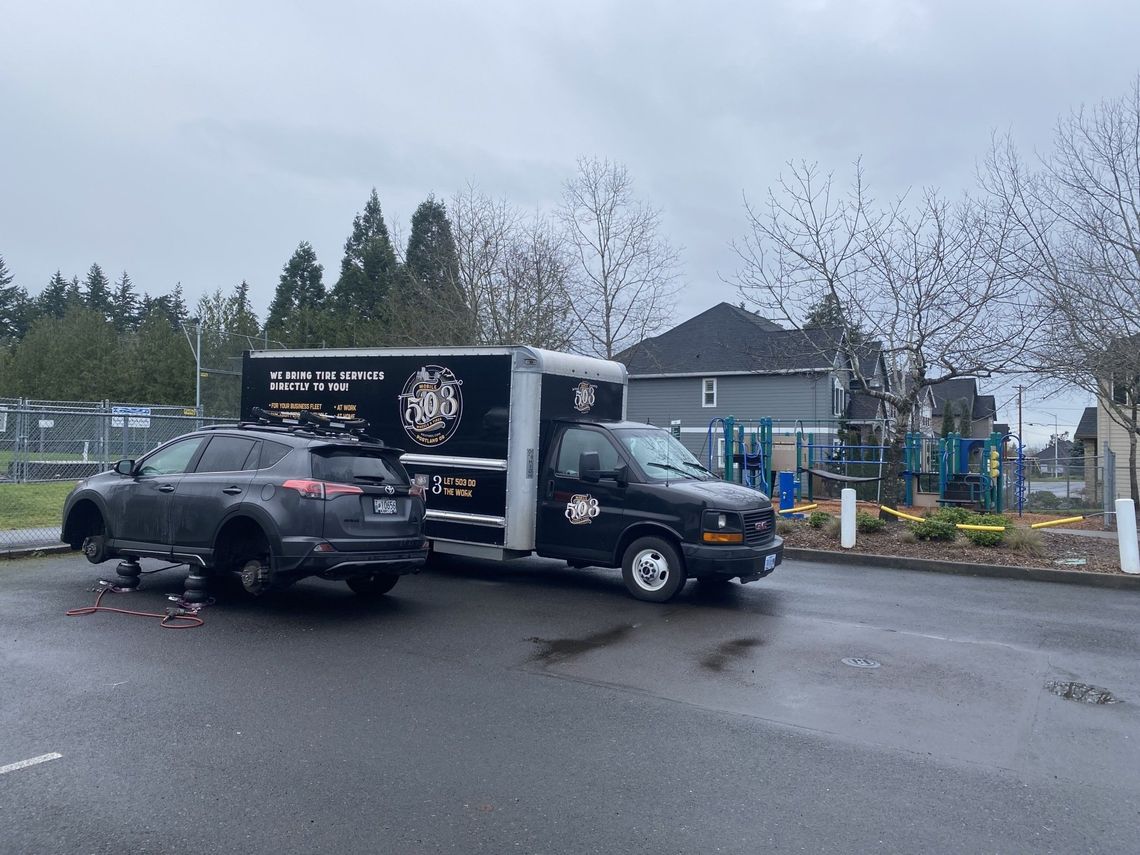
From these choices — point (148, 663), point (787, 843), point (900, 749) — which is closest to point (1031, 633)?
point (900, 749)

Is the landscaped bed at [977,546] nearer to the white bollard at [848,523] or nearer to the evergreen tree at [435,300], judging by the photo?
the white bollard at [848,523]

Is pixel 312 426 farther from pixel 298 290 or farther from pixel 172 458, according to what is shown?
pixel 298 290

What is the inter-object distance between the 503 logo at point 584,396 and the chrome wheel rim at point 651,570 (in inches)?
89.8

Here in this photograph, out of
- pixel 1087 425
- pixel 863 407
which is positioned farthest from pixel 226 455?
pixel 1087 425

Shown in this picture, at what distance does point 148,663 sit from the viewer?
708 centimetres

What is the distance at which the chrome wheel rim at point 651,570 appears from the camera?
9945mm

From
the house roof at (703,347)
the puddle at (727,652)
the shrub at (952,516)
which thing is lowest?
the puddle at (727,652)

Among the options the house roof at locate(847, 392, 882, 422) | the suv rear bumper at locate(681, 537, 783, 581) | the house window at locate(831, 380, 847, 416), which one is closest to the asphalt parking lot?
the suv rear bumper at locate(681, 537, 783, 581)

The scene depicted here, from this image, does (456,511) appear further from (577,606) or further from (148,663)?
(148,663)

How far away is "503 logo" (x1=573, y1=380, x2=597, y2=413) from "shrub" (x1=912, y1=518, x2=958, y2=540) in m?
6.16

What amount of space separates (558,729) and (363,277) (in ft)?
164

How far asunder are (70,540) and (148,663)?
422 centimetres

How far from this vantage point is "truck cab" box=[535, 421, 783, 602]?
383 inches

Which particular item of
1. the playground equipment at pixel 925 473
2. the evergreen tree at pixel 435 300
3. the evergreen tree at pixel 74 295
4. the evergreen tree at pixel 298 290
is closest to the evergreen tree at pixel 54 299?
the evergreen tree at pixel 74 295
